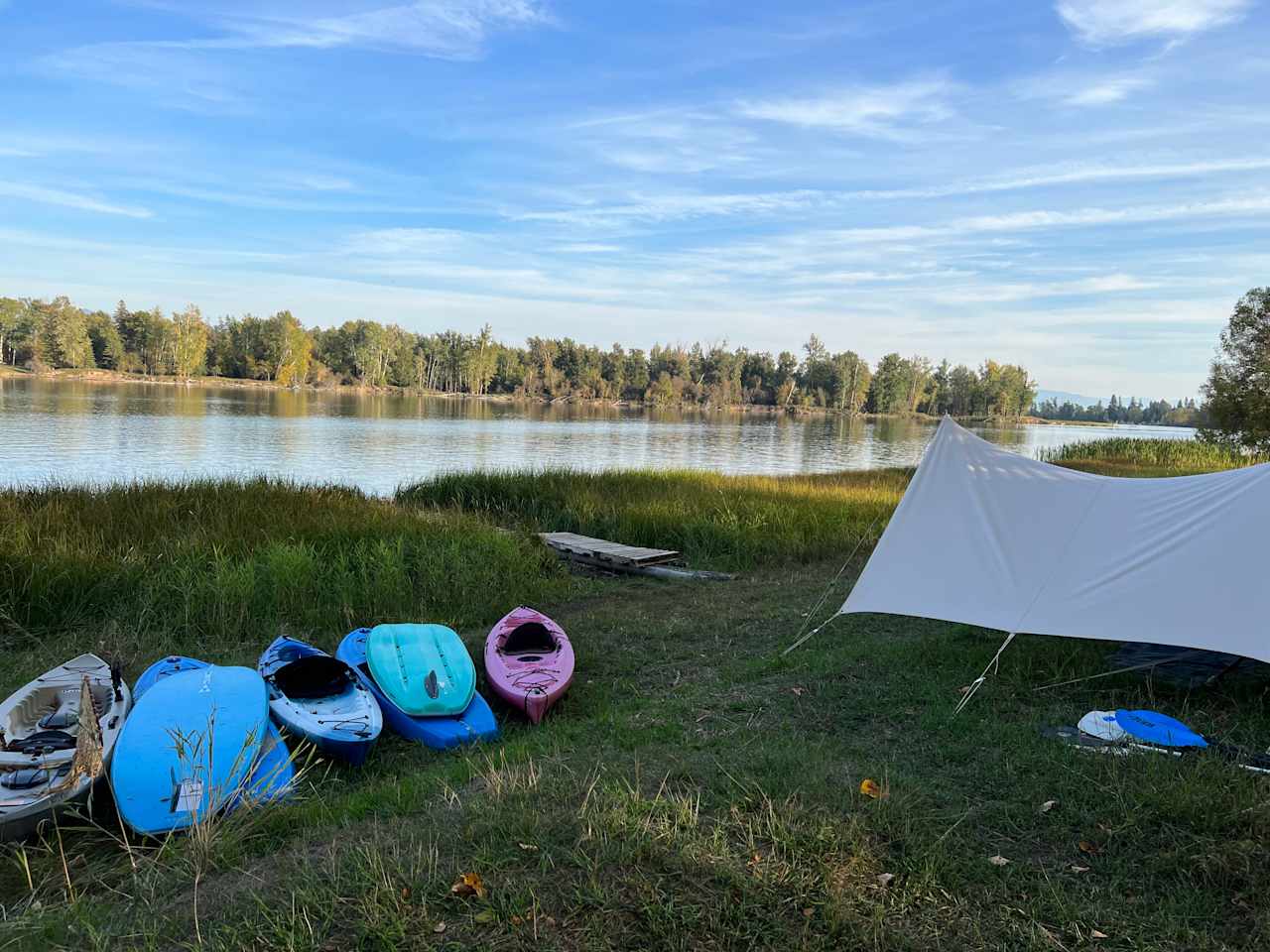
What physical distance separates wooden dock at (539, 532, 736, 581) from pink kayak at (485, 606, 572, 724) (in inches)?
107

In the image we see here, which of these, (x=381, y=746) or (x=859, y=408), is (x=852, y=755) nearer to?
(x=381, y=746)

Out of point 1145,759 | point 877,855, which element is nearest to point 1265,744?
point 1145,759

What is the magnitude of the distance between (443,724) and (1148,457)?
28.6 metres

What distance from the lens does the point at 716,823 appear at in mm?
2850

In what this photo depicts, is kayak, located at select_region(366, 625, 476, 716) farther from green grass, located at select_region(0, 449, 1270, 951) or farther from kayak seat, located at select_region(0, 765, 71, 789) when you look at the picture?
kayak seat, located at select_region(0, 765, 71, 789)

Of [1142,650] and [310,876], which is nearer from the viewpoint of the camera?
[310,876]

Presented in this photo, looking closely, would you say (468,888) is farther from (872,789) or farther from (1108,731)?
(1108,731)

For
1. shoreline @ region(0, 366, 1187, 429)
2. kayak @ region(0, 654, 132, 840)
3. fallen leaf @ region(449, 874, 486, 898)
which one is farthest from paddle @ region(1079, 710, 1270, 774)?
shoreline @ region(0, 366, 1187, 429)

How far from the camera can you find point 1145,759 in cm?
361

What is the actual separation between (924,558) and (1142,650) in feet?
4.94

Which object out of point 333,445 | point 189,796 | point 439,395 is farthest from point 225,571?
point 439,395

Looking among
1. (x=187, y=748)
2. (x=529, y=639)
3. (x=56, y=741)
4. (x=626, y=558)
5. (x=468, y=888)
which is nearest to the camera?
(x=468, y=888)

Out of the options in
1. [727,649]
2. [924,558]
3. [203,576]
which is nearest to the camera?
[924,558]

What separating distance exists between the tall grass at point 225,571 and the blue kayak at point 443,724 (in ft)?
5.69
